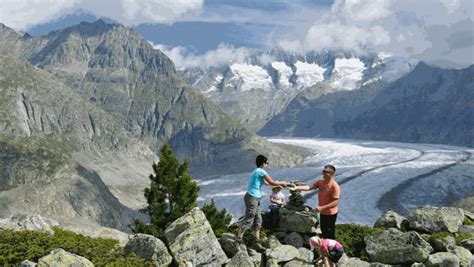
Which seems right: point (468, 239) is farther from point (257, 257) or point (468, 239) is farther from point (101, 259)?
point (101, 259)

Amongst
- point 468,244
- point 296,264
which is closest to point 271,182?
point 296,264

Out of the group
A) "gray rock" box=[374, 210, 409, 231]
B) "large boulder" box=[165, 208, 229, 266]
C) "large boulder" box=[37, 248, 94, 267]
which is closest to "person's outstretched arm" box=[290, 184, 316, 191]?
"large boulder" box=[165, 208, 229, 266]

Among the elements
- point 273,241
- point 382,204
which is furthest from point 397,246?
point 382,204

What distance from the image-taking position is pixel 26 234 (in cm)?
2230

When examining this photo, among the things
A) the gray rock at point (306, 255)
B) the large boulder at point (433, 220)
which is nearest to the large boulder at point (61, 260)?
the gray rock at point (306, 255)

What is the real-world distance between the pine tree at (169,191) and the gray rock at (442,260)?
23956 millimetres

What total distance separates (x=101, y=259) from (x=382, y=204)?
175 meters

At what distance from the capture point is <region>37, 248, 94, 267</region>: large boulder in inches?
715

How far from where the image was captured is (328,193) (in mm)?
19047

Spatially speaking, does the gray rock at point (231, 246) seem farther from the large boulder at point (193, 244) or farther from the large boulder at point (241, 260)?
the large boulder at point (241, 260)

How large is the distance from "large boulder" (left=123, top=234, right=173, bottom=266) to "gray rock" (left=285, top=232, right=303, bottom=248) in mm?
6027

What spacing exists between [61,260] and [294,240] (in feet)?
35.5

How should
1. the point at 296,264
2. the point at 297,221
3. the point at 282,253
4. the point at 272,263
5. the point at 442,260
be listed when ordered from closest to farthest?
the point at 272,263 < the point at 296,264 < the point at 282,253 < the point at 442,260 < the point at 297,221

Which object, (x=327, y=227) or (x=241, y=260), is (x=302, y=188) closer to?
(x=327, y=227)
